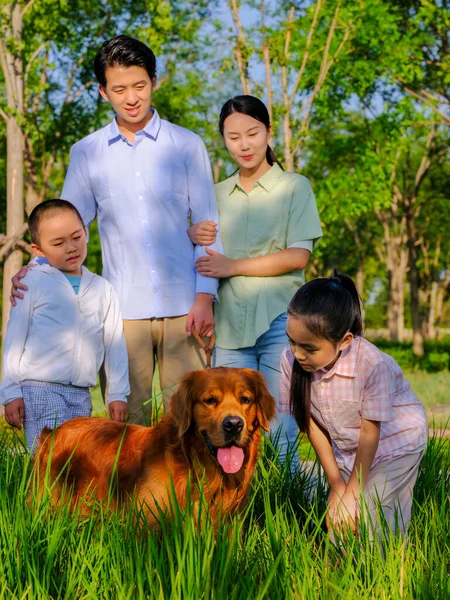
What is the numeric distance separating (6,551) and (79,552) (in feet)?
0.93

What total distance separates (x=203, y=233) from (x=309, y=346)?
117 centimetres

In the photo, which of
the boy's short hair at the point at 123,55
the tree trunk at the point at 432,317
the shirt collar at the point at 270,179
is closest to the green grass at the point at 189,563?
the shirt collar at the point at 270,179

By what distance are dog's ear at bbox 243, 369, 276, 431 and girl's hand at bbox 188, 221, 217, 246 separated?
0.94 metres

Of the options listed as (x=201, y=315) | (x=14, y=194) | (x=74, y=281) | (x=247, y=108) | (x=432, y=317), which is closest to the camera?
(x=74, y=281)

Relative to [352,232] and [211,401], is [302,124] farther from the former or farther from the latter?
[352,232]

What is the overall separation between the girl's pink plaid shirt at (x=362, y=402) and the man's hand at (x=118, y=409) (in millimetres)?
864

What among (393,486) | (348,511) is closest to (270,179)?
(393,486)

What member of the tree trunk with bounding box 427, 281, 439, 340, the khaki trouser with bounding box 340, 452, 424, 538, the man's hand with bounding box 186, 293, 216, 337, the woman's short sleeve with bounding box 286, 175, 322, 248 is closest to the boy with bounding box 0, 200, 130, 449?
the man's hand with bounding box 186, 293, 216, 337

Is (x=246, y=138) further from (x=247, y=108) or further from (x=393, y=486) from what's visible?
(x=393, y=486)

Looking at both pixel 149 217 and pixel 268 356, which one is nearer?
pixel 149 217

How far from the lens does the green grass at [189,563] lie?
2.70 meters

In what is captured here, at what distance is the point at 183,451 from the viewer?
350 cm

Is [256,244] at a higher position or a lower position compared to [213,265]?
higher

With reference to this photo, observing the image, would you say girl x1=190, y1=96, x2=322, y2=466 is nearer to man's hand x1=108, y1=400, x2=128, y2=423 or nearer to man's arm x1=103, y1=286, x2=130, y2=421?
man's arm x1=103, y1=286, x2=130, y2=421
